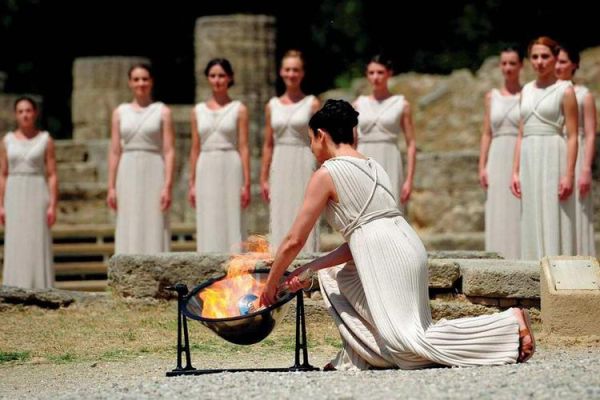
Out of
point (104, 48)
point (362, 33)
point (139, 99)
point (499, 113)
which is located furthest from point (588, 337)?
point (104, 48)

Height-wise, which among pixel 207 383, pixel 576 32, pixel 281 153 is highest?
pixel 576 32

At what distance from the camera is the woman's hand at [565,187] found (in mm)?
11625

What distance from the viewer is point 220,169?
1283cm

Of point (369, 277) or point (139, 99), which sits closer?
point (369, 277)

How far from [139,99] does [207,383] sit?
5730 millimetres

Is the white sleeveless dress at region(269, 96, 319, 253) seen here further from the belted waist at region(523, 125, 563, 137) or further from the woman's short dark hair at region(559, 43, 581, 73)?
the woman's short dark hair at region(559, 43, 581, 73)

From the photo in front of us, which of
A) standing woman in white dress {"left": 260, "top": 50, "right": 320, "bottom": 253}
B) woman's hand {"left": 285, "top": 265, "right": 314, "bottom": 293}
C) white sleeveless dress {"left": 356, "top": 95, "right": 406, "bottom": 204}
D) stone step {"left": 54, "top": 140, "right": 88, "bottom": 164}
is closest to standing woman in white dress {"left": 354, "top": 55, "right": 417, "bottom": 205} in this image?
white sleeveless dress {"left": 356, "top": 95, "right": 406, "bottom": 204}

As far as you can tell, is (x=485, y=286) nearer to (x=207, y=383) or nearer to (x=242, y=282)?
(x=242, y=282)

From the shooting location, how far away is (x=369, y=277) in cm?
799

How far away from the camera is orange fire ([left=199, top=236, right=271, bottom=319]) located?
804cm

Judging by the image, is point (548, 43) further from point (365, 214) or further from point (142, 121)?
point (365, 214)

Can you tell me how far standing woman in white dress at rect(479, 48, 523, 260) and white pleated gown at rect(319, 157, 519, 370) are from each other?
4.97m

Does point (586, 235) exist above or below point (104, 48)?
below

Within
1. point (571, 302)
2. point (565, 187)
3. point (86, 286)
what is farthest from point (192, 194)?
point (571, 302)
